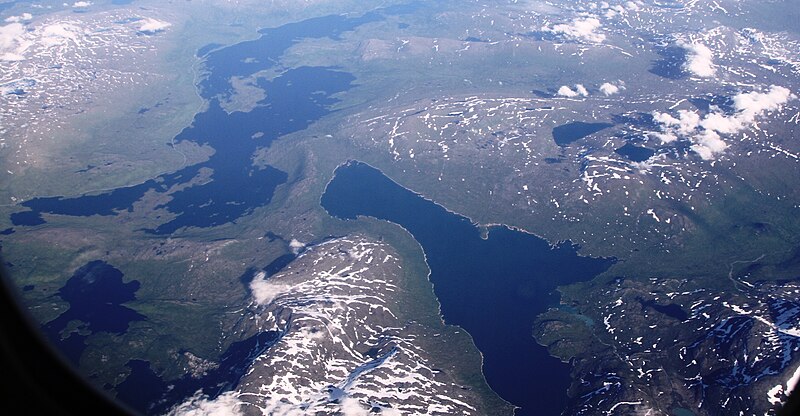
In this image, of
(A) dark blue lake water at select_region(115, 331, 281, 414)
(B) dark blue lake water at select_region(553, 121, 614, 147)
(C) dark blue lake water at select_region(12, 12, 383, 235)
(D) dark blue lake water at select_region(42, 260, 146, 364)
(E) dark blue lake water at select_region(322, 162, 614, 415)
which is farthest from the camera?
(B) dark blue lake water at select_region(553, 121, 614, 147)

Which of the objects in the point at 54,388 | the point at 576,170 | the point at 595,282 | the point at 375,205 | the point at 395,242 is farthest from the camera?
the point at 576,170

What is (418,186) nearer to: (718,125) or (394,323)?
(394,323)

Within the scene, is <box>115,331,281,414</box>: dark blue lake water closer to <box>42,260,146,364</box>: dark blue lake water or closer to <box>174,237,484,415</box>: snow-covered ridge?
<box>174,237,484,415</box>: snow-covered ridge

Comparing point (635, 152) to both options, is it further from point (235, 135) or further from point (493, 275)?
point (235, 135)

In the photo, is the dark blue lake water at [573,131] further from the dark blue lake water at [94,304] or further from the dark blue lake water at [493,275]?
the dark blue lake water at [94,304]

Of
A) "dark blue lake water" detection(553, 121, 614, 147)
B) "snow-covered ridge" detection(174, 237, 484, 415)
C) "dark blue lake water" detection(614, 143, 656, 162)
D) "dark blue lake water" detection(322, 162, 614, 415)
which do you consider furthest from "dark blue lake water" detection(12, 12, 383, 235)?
"dark blue lake water" detection(614, 143, 656, 162)

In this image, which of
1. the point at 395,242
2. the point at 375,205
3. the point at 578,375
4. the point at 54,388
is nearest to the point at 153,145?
the point at 375,205

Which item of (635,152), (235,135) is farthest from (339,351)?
(635,152)
